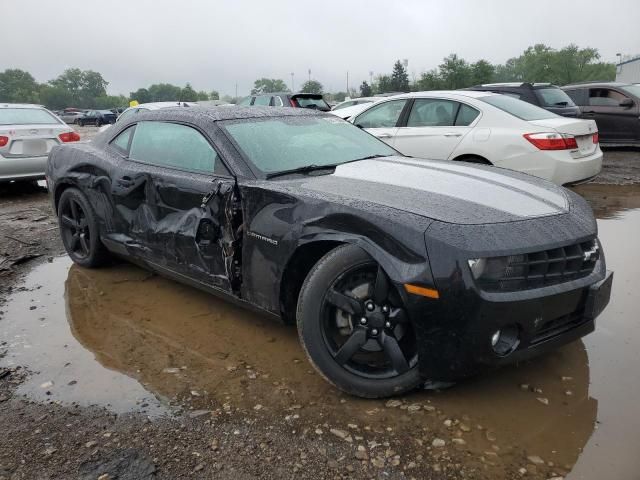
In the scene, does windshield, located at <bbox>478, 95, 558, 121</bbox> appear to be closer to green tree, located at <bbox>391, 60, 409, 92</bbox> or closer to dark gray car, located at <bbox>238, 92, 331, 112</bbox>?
dark gray car, located at <bbox>238, 92, 331, 112</bbox>

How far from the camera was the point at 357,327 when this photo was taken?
8.71 ft

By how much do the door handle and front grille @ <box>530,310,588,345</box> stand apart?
2927mm

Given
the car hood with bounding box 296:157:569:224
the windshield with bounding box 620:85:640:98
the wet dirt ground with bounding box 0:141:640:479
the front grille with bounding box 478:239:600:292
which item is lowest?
the wet dirt ground with bounding box 0:141:640:479

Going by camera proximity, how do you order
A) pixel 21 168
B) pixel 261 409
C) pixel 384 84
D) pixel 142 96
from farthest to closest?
pixel 142 96
pixel 384 84
pixel 21 168
pixel 261 409

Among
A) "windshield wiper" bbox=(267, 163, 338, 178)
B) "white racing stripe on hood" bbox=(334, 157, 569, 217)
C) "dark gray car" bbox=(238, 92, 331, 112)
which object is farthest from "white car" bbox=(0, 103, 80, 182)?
"white racing stripe on hood" bbox=(334, 157, 569, 217)

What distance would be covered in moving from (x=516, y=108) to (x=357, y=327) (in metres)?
4.84

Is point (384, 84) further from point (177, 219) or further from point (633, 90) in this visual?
point (177, 219)

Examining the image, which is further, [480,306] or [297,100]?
[297,100]

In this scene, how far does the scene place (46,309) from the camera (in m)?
4.11

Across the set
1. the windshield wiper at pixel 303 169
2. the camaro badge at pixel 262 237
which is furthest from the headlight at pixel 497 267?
the windshield wiper at pixel 303 169

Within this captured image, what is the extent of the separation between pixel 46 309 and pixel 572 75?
8696 cm

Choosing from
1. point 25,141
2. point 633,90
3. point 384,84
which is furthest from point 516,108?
point 384,84

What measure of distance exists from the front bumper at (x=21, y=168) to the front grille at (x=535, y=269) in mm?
7917

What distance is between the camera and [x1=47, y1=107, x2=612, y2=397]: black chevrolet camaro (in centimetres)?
243
